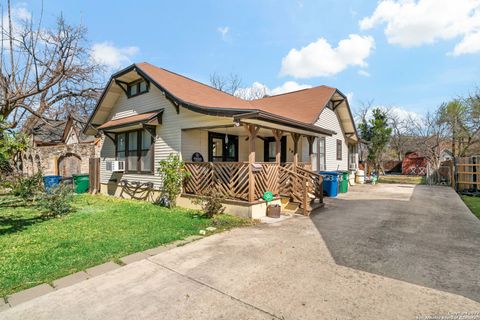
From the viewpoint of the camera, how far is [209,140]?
9680 mm

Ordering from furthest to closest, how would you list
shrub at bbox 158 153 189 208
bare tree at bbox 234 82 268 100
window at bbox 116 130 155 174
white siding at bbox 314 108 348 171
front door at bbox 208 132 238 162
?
bare tree at bbox 234 82 268 100 → white siding at bbox 314 108 348 171 → window at bbox 116 130 155 174 → front door at bbox 208 132 238 162 → shrub at bbox 158 153 189 208

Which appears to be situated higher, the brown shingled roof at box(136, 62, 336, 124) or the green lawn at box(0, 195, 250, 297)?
the brown shingled roof at box(136, 62, 336, 124)

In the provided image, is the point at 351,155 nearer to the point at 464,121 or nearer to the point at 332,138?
the point at 332,138

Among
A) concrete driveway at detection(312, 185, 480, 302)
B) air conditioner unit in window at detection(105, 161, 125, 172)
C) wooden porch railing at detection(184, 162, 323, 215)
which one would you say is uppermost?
air conditioner unit in window at detection(105, 161, 125, 172)

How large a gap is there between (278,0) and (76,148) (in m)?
14.2

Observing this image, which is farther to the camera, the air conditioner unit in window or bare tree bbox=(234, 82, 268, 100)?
bare tree bbox=(234, 82, 268, 100)

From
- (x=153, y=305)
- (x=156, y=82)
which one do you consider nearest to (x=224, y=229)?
(x=153, y=305)

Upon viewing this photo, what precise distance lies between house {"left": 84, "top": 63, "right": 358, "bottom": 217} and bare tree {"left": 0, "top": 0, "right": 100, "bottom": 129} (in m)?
5.69

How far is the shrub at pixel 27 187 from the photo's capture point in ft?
30.6

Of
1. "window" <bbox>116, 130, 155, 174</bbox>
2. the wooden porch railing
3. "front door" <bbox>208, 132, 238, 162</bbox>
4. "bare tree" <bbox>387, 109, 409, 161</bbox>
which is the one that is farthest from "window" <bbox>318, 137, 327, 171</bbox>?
"bare tree" <bbox>387, 109, 409, 161</bbox>

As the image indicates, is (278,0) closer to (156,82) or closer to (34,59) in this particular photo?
(156,82)

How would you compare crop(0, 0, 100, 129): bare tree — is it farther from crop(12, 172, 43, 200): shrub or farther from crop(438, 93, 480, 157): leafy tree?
crop(438, 93, 480, 157): leafy tree

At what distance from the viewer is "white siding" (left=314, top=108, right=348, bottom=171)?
45.0ft

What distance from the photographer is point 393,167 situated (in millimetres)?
31594
